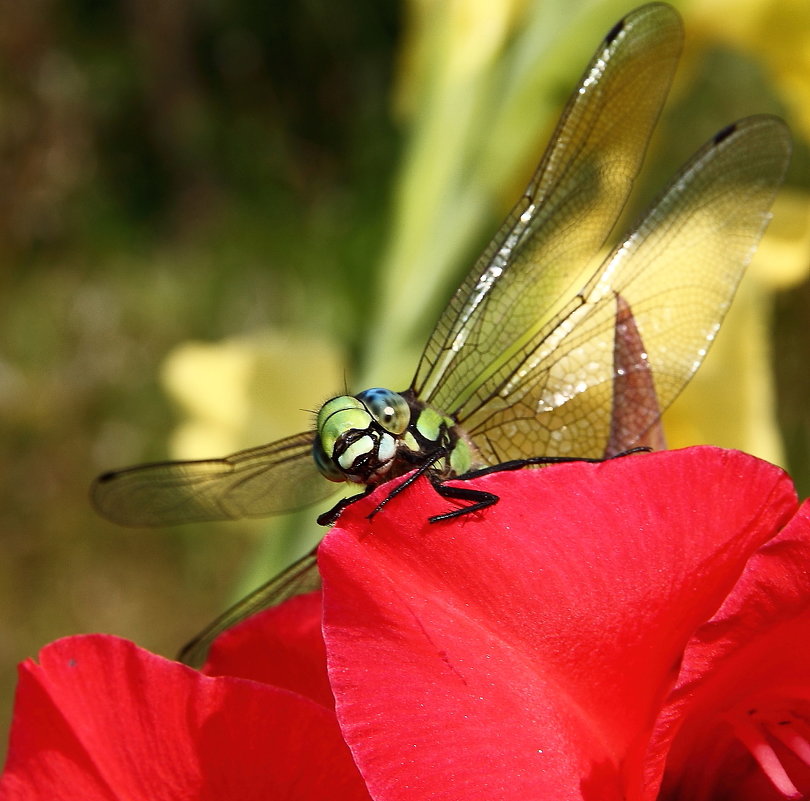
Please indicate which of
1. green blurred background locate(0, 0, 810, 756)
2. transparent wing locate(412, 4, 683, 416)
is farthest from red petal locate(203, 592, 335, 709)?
green blurred background locate(0, 0, 810, 756)

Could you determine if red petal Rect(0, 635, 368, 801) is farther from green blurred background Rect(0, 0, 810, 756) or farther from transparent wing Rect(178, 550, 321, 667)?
green blurred background Rect(0, 0, 810, 756)

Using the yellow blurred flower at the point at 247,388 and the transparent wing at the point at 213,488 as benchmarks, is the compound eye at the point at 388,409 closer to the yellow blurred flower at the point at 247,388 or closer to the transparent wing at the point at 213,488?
the transparent wing at the point at 213,488

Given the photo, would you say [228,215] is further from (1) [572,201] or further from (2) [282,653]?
(2) [282,653]

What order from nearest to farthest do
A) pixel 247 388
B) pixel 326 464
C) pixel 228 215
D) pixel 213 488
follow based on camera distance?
pixel 326 464 < pixel 213 488 < pixel 247 388 < pixel 228 215

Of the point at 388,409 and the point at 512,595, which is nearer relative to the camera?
the point at 512,595

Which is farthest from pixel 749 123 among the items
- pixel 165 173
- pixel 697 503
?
pixel 165 173

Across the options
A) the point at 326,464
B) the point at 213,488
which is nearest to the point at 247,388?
the point at 213,488

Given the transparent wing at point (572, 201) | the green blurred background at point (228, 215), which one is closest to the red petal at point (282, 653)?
the transparent wing at point (572, 201)

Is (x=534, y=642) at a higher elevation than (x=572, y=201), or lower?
lower
